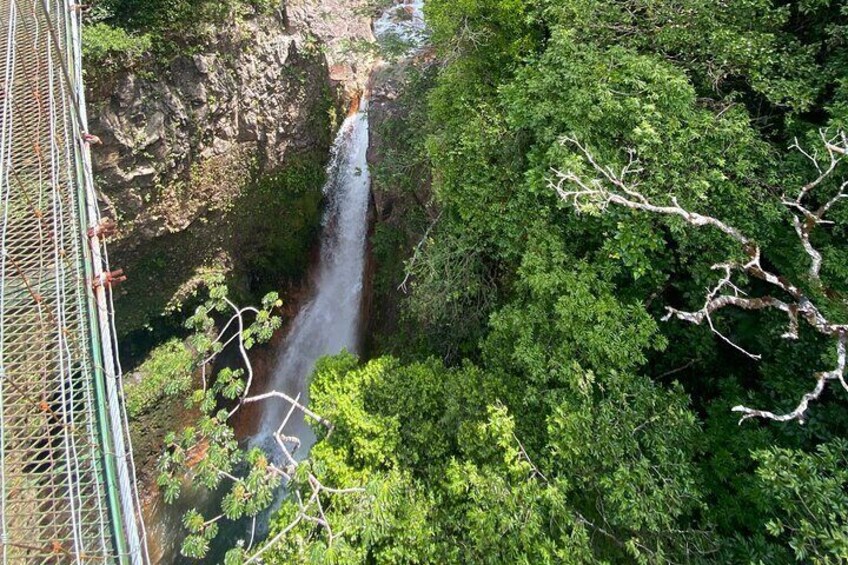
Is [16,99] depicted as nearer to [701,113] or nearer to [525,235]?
[525,235]

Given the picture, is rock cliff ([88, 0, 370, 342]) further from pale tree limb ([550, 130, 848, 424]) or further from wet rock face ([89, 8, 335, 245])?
pale tree limb ([550, 130, 848, 424])

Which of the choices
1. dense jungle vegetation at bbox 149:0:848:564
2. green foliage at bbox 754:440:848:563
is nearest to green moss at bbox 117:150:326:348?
dense jungle vegetation at bbox 149:0:848:564

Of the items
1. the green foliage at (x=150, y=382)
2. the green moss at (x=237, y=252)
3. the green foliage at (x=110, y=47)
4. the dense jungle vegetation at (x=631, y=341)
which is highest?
the green foliage at (x=110, y=47)

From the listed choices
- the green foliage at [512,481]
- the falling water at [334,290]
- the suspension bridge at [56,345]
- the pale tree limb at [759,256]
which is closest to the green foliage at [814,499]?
the pale tree limb at [759,256]

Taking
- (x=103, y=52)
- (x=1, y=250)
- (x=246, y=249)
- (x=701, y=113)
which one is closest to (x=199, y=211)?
(x=246, y=249)

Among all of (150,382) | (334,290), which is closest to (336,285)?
(334,290)

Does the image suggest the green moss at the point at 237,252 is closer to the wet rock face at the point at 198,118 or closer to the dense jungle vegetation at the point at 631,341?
the wet rock face at the point at 198,118
